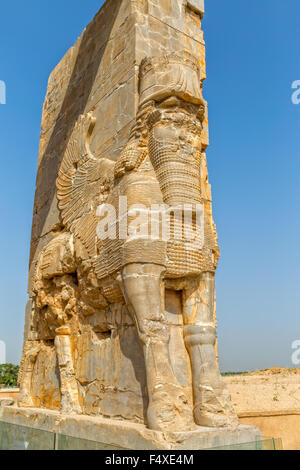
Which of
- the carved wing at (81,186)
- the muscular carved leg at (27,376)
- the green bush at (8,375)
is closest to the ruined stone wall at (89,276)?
the muscular carved leg at (27,376)

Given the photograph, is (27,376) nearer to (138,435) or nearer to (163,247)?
(138,435)

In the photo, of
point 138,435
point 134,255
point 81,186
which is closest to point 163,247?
point 134,255

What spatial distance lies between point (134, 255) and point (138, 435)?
3.95 feet

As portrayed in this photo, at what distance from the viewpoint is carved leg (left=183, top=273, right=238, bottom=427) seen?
2.99 metres

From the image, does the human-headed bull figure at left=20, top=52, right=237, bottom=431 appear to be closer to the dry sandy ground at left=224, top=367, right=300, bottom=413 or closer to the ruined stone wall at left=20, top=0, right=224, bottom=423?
the ruined stone wall at left=20, top=0, right=224, bottom=423

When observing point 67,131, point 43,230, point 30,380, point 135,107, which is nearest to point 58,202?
point 43,230

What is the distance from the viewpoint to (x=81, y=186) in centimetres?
451

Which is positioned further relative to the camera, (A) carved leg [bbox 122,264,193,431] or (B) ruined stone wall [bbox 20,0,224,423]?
(B) ruined stone wall [bbox 20,0,224,423]

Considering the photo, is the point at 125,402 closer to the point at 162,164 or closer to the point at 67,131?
the point at 162,164

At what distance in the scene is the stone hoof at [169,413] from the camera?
272 centimetres

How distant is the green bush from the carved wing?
17.2m

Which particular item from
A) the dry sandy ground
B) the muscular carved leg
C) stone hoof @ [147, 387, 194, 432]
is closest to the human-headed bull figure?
stone hoof @ [147, 387, 194, 432]

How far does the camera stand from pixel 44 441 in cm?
364

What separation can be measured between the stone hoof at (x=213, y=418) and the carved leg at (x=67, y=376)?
1.27 metres
